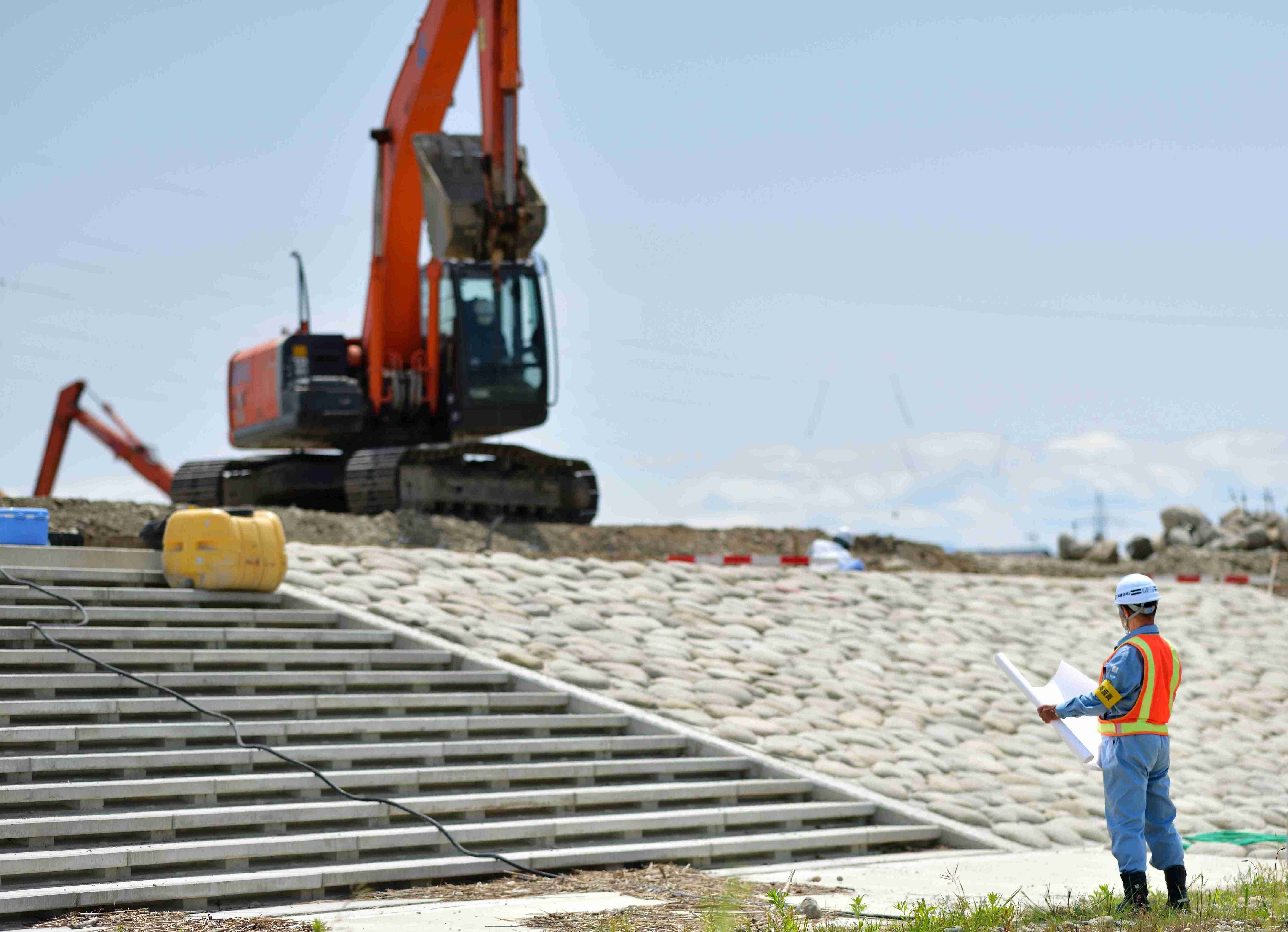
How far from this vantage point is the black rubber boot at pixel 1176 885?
20.4 feet

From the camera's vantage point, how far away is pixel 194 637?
9.35m

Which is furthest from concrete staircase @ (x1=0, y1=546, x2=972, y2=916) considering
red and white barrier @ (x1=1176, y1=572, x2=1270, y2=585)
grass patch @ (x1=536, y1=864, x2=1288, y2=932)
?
red and white barrier @ (x1=1176, y1=572, x2=1270, y2=585)

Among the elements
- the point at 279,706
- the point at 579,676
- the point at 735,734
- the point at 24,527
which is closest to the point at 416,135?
the point at 24,527

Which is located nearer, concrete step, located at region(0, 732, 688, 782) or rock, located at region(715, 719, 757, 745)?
concrete step, located at region(0, 732, 688, 782)

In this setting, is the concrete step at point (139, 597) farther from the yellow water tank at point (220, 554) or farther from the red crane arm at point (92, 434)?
the red crane arm at point (92, 434)

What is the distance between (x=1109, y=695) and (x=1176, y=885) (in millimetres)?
852

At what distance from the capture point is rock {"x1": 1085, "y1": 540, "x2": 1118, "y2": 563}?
2580 centimetres

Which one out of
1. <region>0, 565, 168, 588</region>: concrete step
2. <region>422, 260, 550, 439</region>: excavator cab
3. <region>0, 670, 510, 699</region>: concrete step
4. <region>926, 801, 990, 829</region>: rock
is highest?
<region>422, 260, 550, 439</region>: excavator cab

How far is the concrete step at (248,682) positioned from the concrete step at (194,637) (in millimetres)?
361

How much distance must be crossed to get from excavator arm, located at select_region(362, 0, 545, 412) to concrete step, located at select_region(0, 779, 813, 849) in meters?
8.77

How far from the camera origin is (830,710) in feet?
36.9

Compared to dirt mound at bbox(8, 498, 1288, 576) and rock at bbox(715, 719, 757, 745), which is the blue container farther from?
rock at bbox(715, 719, 757, 745)

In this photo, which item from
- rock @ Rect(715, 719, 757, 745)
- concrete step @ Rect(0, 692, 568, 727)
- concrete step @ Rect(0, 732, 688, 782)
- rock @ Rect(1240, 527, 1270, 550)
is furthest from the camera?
rock @ Rect(1240, 527, 1270, 550)

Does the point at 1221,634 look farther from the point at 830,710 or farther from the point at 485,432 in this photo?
the point at 485,432
